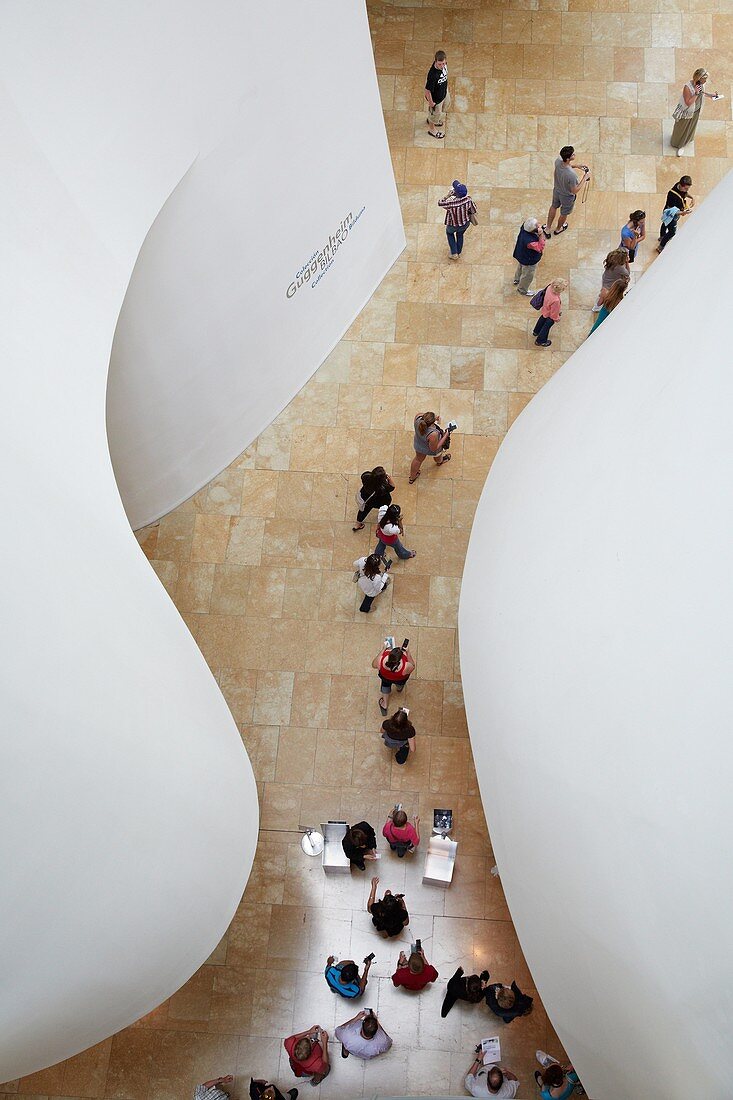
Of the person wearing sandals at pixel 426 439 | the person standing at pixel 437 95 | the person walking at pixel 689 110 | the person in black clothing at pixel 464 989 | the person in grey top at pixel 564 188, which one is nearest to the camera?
the person in black clothing at pixel 464 989

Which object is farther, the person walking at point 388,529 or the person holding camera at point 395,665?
the person walking at point 388,529

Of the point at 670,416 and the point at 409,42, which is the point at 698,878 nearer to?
the point at 670,416

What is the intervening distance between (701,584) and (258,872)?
5.32 metres

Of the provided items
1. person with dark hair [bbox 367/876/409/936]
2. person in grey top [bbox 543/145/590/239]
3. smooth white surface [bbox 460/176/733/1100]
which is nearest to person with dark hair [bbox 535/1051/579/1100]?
smooth white surface [bbox 460/176/733/1100]

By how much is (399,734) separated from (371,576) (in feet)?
4.76

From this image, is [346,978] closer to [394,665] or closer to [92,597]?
[394,665]

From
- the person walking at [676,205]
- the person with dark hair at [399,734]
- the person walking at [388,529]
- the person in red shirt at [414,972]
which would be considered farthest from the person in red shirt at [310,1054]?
the person walking at [676,205]

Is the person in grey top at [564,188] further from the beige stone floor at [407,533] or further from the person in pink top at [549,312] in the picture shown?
the person in pink top at [549,312]

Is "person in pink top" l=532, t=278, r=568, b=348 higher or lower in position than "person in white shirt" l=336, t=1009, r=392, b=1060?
higher

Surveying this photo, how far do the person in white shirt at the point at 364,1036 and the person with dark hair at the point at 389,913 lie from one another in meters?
0.65

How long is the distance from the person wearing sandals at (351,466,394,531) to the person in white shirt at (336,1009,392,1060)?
14.4 feet

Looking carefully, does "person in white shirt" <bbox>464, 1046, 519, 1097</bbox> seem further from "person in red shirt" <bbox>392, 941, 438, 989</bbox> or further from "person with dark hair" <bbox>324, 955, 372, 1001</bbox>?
"person with dark hair" <bbox>324, 955, 372, 1001</bbox>

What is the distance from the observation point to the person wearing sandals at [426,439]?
8320mm

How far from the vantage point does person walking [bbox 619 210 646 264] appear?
361 inches
